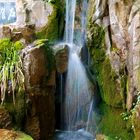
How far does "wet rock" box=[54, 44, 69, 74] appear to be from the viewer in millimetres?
8745

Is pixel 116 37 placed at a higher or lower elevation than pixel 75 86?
higher

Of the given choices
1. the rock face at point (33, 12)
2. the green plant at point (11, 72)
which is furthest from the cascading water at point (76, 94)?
the green plant at point (11, 72)

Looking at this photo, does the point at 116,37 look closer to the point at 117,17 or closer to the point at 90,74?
the point at 117,17

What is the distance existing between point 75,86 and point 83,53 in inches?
37.1

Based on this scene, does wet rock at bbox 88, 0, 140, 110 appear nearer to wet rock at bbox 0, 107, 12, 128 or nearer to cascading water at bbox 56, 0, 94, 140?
cascading water at bbox 56, 0, 94, 140

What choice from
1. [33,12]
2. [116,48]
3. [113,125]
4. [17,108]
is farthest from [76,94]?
[33,12]

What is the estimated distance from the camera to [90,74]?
29.9 ft

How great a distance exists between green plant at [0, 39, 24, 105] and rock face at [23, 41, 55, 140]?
17cm

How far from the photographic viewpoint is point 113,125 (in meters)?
8.00

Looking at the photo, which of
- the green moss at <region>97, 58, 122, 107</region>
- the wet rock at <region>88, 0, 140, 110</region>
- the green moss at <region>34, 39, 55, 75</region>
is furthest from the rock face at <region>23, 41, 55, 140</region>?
the wet rock at <region>88, 0, 140, 110</region>

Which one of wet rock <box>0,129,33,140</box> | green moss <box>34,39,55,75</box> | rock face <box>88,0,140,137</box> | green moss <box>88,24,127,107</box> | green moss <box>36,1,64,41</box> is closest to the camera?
wet rock <box>0,129,33,140</box>

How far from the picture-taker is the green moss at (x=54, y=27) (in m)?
9.74

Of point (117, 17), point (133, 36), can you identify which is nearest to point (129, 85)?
point (133, 36)

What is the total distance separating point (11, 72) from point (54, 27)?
298 cm
